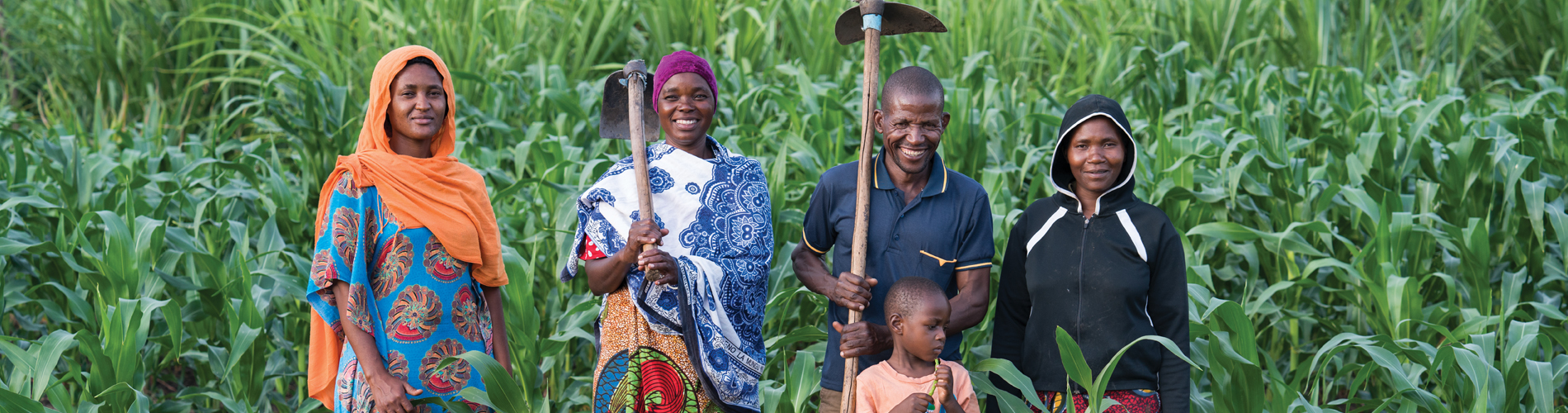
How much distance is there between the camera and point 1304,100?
4102 mm

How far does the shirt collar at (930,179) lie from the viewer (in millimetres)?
2109

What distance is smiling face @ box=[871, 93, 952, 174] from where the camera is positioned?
2.01 metres

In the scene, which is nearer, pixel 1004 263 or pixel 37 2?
pixel 1004 263

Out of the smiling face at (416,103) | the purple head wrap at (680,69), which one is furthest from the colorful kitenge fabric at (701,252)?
the smiling face at (416,103)

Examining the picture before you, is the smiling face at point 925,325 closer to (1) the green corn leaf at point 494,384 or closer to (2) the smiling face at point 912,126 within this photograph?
(2) the smiling face at point 912,126

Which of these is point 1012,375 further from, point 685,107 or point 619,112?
point 619,112

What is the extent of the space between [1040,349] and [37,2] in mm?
6909

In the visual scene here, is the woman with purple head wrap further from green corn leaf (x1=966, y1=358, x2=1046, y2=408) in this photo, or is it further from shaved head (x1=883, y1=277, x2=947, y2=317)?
green corn leaf (x1=966, y1=358, x2=1046, y2=408)

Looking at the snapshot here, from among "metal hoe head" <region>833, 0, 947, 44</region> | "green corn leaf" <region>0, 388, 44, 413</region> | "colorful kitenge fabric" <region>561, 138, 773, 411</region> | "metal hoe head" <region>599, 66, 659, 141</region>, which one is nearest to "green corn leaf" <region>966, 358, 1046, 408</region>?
"colorful kitenge fabric" <region>561, 138, 773, 411</region>

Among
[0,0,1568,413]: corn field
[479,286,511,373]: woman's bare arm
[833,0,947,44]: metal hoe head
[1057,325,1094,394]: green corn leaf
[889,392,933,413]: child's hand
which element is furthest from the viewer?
[0,0,1568,413]: corn field

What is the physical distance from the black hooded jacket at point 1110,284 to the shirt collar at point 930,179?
9.4 inches

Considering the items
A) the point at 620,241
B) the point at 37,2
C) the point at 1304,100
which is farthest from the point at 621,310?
the point at 37,2

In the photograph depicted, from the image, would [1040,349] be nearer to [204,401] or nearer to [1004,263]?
[1004,263]

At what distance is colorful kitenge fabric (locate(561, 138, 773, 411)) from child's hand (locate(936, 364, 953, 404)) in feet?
1.60
